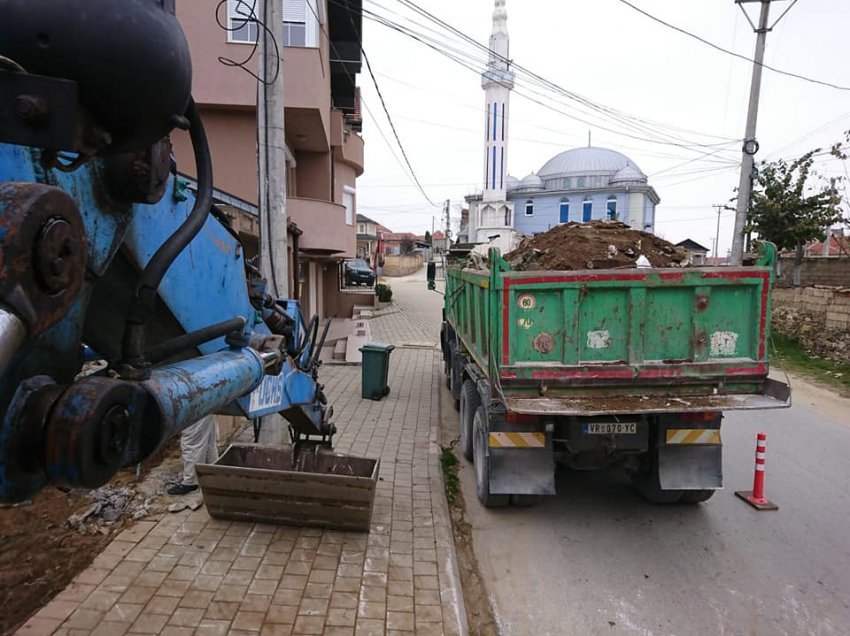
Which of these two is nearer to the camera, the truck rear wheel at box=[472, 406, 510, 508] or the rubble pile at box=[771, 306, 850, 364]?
the truck rear wheel at box=[472, 406, 510, 508]

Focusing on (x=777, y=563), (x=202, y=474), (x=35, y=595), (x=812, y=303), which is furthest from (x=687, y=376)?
(x=812, y=303)

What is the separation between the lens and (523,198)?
168 feet

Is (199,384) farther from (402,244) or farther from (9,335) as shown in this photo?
(402,244)

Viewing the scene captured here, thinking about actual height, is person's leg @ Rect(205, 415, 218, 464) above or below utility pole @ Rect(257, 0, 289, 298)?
below

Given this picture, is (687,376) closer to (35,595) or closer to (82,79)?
(82,79)

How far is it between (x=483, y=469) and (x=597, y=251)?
2.43 m

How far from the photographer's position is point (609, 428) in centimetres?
467

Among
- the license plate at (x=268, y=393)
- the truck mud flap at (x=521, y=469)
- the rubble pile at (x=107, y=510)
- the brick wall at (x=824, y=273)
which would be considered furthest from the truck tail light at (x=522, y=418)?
the brick wall at (x=824, y=273)

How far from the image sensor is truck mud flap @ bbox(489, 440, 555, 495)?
191 inches

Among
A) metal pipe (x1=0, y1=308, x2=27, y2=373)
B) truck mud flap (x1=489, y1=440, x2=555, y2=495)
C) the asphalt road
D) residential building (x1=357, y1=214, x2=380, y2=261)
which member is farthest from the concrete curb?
residential building (x1=357, y1=214, x2=380, y2=261)

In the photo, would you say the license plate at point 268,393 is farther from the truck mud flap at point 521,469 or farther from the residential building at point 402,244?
the residential building at point 402,244

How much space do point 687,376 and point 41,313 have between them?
15.5ft

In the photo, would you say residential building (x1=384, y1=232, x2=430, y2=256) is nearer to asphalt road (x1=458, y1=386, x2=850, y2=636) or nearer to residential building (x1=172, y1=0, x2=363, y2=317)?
residential building (x1=172, y1=0, x2=363, y2=317)

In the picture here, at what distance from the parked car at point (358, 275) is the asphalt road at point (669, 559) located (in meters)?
32.0
